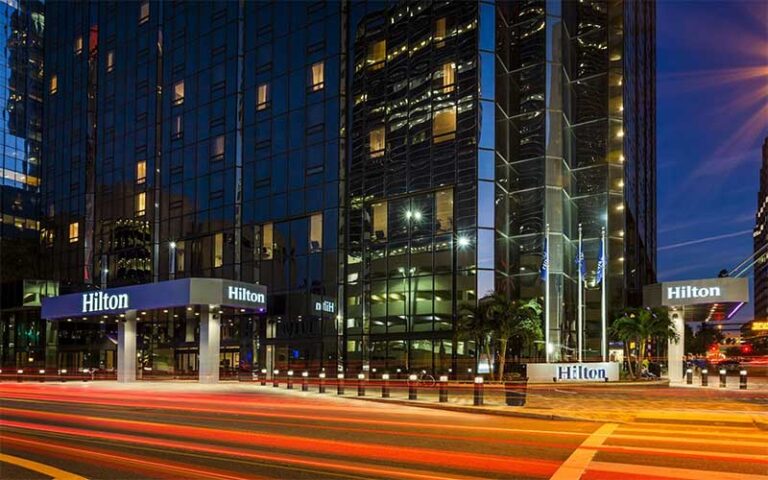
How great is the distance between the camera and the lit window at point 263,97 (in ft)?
176

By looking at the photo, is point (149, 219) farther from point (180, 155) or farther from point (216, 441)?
point (216, 441)

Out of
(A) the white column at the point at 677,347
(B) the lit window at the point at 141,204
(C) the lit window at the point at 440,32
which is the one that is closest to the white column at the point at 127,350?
(B) the lit window at the point at 141,204

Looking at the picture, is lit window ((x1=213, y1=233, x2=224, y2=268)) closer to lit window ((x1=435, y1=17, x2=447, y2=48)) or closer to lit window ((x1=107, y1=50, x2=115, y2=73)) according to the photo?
lit window ((x1=435, y1=17, x2=447, y2=48))

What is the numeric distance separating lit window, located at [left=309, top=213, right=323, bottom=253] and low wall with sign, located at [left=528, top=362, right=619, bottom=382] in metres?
17.9

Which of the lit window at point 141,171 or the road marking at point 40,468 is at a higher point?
the lit window at point 141,171

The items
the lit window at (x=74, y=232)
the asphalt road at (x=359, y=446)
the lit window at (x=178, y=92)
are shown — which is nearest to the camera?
the asphalt road at (x=359, y=446)

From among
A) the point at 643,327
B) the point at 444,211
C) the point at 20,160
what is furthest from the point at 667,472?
the point at 20,160

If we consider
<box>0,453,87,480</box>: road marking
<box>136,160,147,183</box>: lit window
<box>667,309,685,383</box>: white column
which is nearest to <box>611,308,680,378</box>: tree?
<box>667,309,685,383</box>: white column

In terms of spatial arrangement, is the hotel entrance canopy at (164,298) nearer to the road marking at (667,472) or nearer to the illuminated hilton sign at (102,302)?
the illuminated hilton sign at (102,302)

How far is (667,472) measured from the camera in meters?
10.6

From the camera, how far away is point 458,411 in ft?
71.8

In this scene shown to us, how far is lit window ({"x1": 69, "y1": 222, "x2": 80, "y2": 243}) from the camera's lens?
68.7 metres

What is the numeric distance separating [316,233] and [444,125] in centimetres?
1126

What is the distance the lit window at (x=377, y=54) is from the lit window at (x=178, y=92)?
18.8 metres
